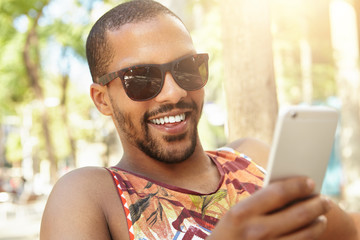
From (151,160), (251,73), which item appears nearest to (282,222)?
(151,160)

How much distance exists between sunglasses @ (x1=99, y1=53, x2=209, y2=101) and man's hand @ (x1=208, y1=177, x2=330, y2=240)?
1.00 metres

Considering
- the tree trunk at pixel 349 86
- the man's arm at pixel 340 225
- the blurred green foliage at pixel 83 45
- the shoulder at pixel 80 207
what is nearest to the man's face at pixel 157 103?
the shoulder at pixel 80 207

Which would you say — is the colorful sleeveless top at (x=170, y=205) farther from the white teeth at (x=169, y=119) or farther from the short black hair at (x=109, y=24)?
the short black hair at (x=109, y=24)

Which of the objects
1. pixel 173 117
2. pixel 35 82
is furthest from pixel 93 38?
pixel 35 82

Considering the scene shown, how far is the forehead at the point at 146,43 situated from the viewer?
215cm

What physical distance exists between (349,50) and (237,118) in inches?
230

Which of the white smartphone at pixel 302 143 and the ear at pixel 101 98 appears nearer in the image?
the white smartphone at pixel 302 143

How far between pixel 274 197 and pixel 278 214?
0.05m

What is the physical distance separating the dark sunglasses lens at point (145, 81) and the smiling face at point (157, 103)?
0.03m

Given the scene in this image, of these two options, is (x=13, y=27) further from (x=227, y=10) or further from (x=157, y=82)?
(x=157, y=82)

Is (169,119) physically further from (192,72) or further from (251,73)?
(251,73)

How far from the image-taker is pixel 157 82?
214 centimetres

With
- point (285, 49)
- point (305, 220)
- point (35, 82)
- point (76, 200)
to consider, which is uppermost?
point (305, 220)

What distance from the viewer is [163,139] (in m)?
2.17
